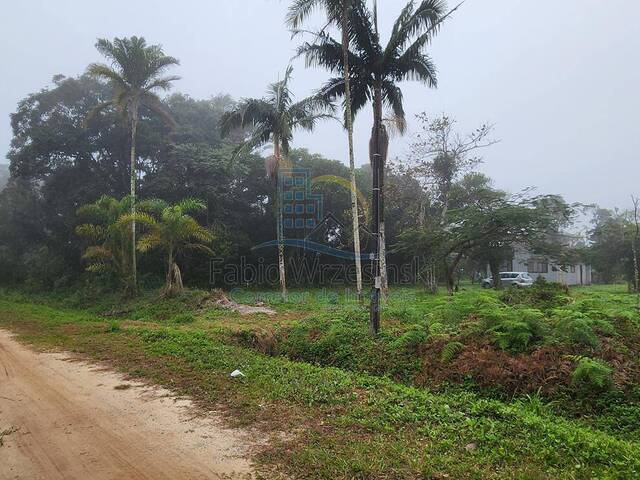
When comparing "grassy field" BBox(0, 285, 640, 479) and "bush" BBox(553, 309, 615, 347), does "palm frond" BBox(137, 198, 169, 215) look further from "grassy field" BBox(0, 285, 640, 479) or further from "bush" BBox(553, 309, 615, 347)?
"bush" BBox(553, 309, 615, 347)

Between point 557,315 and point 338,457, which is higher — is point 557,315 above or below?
above

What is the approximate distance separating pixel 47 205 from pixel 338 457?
27245 mm

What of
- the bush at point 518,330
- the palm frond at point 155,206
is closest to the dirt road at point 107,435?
the bush at point 518,330

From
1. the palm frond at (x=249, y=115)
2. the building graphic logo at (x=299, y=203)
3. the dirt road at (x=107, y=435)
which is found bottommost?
the dirt road at (x=107, y=435)

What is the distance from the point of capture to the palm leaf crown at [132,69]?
56.2 ft

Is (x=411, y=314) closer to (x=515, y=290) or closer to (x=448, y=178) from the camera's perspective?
(x=515, y=290)

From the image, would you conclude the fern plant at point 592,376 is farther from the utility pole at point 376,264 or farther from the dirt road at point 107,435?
the dirt road at point 107,435

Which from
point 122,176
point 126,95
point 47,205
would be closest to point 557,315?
point 126,95

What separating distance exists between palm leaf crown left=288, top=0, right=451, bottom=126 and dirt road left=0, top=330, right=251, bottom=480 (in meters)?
9.95

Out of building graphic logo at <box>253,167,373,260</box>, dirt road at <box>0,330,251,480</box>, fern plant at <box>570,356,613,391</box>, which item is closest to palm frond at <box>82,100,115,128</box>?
building graphic logo at <box>253,167,373,260</box>

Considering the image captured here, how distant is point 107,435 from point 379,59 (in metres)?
10.9

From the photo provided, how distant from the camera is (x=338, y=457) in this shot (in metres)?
3.51

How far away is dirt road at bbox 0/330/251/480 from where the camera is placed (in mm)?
3455

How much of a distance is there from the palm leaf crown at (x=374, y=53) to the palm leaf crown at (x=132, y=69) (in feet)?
29.7
